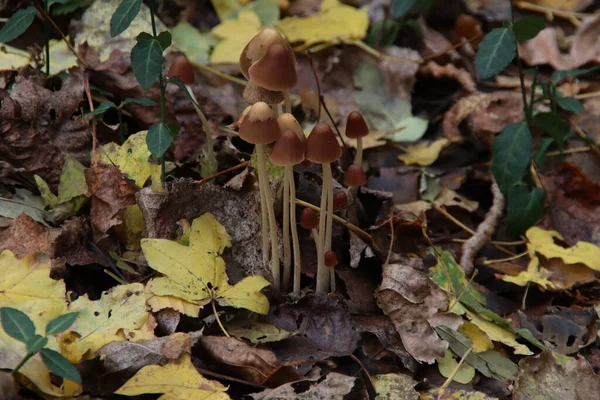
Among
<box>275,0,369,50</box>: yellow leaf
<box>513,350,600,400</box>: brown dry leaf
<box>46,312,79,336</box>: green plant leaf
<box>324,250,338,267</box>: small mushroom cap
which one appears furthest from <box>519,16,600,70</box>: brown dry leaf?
<box>46,312,79,336</box>: green plant leaf

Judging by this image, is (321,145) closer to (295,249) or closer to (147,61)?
(295,249)

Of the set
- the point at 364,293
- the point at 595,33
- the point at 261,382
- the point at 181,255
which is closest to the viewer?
the point at 261,382

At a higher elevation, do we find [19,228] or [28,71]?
[28,71]

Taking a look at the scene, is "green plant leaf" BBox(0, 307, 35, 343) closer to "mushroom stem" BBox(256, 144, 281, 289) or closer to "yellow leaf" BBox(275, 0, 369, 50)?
"mushroom stem" BBox(256, 144, 281, 289)

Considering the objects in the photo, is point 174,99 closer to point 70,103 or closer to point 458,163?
point 70,103

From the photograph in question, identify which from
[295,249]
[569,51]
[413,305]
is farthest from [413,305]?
[569,51]

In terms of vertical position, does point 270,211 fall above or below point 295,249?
above

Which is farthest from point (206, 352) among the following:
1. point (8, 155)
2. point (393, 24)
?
point (393, 24)
